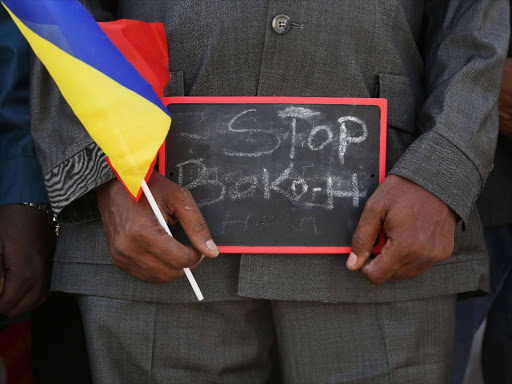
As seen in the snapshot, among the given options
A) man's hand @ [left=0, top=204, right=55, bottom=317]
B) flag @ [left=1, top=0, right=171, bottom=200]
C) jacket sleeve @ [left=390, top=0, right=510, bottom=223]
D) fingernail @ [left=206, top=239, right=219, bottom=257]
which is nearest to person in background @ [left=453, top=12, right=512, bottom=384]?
jacket sleeve @ [left=390, top=0, right=510, bottom=223]

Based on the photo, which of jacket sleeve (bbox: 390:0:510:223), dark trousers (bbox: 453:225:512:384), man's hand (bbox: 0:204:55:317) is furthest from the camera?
dark trousers (bbox: 453:225:512:384)

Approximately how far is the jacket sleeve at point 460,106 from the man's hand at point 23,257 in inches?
33.0

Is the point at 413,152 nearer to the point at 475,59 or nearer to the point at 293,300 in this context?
the point at 475,59

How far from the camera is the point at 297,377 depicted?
120 centimetres

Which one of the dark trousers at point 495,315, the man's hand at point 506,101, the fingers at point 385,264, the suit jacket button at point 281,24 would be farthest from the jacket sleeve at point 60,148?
the dark trousers at point 495,315

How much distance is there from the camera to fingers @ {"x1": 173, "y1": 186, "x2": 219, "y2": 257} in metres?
1.05

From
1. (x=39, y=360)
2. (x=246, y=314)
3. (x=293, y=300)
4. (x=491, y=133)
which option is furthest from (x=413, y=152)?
(x=39, y=360)

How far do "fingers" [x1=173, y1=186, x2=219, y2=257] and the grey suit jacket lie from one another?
0.11 meters

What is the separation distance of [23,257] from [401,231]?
842 mm

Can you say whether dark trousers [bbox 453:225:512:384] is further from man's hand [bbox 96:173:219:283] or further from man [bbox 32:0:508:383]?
man's hand [bbox 96:173:219:283]

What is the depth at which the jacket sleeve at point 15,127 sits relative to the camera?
51.5 inches

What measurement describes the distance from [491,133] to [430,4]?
0.37m

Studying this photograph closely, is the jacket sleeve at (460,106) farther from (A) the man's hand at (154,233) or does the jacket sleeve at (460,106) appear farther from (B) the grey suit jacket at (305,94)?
(A) the man's hand at (154,233)

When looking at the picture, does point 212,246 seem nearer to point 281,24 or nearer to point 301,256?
point 301,256
